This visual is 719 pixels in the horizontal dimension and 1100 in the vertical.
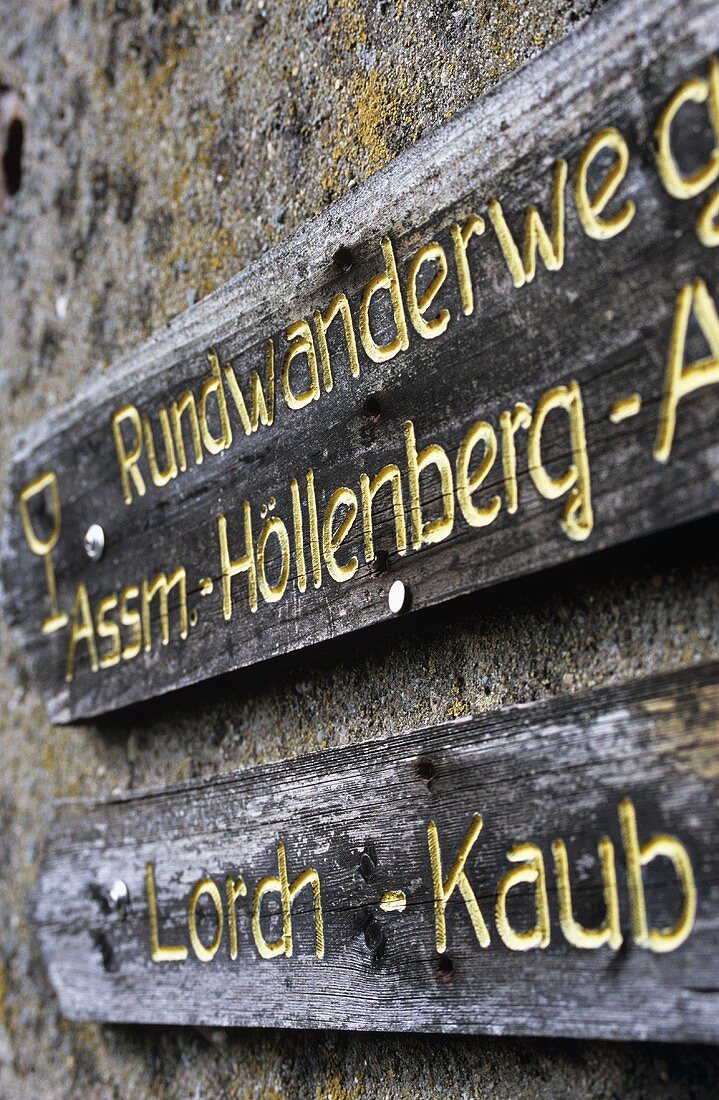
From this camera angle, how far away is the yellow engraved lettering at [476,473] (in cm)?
98

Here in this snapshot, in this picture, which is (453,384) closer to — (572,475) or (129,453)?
(572,475)

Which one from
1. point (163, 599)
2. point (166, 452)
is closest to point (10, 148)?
point (166, 452)

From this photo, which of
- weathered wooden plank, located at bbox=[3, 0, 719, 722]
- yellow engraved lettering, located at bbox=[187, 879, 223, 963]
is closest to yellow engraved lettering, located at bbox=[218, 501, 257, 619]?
weathered wooden plank, located at bbox=[3, 0, 719, 722]

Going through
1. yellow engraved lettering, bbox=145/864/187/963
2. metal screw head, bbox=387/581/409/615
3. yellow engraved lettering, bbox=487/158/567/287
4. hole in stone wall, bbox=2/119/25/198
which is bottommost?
yellow engraved lettering, bbox=145/864/187/963

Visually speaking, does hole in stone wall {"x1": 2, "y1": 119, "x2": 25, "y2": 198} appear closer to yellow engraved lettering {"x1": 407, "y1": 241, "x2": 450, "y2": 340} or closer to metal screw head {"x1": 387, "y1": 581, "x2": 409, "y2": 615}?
yellow engraved lettering {"x1": 407, "y1": 241, "x2": 450, "y2": 340}

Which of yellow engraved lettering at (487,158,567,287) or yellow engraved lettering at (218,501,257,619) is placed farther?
yellow engraved lettering at (218,501,257,619)

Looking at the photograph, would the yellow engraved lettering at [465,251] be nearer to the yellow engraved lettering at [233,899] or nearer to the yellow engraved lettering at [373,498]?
the yellow engraved lettering at [373,498]

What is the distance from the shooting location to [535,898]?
0.92 m

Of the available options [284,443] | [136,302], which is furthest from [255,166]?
[284,443]

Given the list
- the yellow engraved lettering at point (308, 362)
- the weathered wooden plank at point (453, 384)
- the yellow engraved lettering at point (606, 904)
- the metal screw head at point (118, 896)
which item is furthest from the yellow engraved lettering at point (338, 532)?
the metal screw head at point (118, 896)

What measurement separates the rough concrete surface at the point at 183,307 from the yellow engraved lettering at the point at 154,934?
14 cm

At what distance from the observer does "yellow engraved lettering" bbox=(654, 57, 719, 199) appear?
2.64ft

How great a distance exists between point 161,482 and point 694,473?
2.63ft

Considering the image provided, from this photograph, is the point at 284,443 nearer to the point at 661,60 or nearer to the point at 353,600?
the point at 353,600
